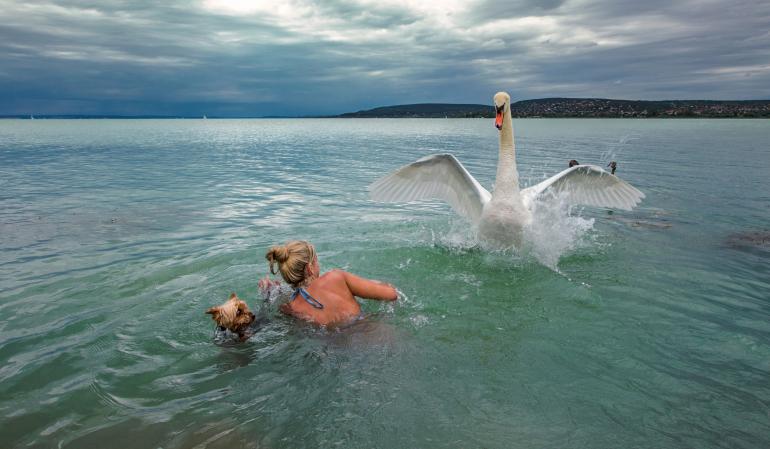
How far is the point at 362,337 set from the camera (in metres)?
5.56

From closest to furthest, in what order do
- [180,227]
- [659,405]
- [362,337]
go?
[659,405]
[362,337]
[180,227]

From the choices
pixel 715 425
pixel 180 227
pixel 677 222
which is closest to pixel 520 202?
pixel 715 425

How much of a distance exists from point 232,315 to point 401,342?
6.10ft

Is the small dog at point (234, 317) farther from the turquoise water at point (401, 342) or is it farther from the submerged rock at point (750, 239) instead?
the submerged rock at point (750, 239)

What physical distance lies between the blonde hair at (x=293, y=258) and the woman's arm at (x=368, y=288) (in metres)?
0.49

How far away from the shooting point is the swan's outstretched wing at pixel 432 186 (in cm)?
952

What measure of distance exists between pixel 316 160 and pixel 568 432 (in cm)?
2845

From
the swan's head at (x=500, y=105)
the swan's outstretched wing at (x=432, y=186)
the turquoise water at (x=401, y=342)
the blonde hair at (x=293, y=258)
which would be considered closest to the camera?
the turquoise water at (x=401, y=342)

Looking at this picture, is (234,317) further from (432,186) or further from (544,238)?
(544,238)

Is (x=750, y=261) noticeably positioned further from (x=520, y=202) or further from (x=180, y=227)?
(x=180, y=227)

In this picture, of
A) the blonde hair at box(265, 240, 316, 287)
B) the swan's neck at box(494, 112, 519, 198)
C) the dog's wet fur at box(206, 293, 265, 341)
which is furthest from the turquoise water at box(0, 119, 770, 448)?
the swan's neck at box(494, 112, 519, 198)

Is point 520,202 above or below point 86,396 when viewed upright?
above

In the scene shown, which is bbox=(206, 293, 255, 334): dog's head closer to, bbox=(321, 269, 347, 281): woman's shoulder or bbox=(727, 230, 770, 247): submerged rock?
bbox=(321, 269, 347, 281): woman's shoulder

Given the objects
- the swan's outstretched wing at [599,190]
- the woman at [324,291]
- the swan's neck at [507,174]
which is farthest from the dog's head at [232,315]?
the swan's outstretched wing at [599,190]
